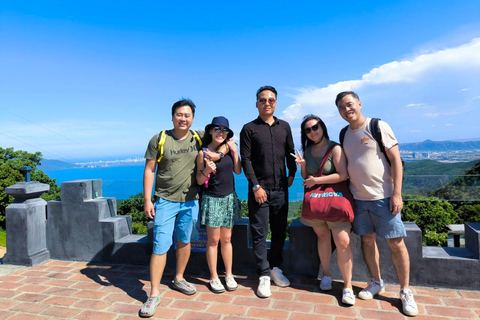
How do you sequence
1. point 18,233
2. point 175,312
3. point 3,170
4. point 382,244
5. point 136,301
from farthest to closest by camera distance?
point 3,170 → point 18,233 → point 382,244 → point 136,301 → point 175,312

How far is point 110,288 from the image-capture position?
3488 mm

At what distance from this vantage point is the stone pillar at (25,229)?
14.1ft

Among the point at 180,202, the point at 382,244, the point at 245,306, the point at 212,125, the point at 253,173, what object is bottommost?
the point at 245,306

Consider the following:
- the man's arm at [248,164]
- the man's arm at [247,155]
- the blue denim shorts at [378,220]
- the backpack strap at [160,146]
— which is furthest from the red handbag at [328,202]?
the backpack strap at [160,146]

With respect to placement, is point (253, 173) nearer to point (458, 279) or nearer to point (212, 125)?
point (212, 125)

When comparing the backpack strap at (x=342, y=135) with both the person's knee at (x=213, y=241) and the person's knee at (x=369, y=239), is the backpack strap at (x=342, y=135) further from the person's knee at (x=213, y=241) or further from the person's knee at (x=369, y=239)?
the person's knee at (x=213, y=241)

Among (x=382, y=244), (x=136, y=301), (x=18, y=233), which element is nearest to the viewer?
(x=136, y=301)

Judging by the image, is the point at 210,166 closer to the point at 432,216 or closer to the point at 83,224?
the point at 83,224

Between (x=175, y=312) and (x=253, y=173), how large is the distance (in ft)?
5.18

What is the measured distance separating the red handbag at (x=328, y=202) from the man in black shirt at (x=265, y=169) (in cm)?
32

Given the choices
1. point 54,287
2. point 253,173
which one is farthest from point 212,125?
point 54,287

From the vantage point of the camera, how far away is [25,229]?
4.31m

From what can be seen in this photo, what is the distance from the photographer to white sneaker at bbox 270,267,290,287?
3.36 metres

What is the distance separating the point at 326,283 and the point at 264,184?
128 cm
